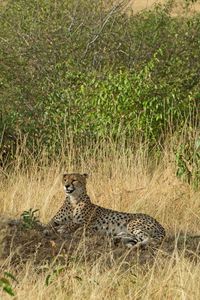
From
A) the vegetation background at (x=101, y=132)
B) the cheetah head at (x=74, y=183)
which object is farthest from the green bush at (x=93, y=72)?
the cheetah head at (x=74, y=183)

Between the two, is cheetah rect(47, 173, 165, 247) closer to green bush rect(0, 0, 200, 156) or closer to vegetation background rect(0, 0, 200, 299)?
vegetation background rect(0, 0, 200, 299)

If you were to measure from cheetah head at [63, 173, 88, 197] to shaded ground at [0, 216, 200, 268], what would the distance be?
3.28 ft

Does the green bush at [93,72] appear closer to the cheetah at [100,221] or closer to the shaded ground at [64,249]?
the cheetah at [100,221]

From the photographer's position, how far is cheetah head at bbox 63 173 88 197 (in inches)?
357

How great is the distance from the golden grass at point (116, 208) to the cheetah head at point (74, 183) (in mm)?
569

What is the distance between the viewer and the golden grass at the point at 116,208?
237 inches

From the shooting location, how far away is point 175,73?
14.3 metres

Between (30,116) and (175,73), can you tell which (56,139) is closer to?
(30,116)

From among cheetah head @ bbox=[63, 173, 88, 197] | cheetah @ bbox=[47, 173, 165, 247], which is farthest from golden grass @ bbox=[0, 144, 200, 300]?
cheetah head @ bbox=[63, 173, 88, 197]

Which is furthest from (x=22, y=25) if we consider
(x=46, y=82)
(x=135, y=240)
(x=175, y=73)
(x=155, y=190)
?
(x=135, y=240)

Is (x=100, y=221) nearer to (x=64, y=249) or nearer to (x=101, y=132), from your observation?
(x=64, y=249)

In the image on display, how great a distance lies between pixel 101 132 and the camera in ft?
39.2

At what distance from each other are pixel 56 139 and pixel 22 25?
2897mm

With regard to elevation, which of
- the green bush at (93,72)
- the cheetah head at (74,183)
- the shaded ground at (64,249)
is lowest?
the shaded ground at (64,249)
